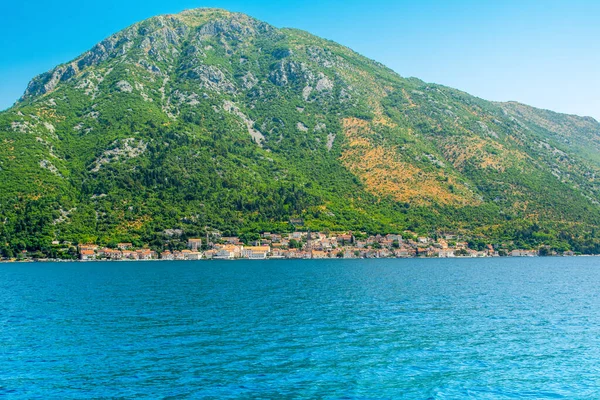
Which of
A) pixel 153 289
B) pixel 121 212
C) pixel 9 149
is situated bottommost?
pixel 153 289

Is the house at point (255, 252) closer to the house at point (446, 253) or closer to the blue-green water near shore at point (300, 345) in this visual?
the house at point (446, 253)

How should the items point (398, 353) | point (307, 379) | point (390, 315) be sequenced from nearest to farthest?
1. point (307, 379)
2. point (398, 353)
3. point (390, 315)

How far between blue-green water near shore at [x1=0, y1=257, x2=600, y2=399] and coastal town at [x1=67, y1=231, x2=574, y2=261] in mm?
105251

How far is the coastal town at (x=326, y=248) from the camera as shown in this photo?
176 metres

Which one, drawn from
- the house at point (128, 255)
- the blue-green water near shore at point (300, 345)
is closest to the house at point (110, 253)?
the house at point (128, 255)

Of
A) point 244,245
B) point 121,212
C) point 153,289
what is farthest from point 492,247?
point 153,289

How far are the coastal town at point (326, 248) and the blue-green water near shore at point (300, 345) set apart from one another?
105 metres

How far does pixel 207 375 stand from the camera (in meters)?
30.1

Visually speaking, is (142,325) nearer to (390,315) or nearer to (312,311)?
(312,311)

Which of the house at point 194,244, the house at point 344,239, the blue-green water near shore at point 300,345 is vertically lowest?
the blue-green water near shore at point 300,345

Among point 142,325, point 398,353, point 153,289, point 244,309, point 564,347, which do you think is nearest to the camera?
point 398,353

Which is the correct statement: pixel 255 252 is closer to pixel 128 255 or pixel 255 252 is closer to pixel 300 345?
pixel 128 255

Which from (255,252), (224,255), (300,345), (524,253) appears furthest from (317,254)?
(300,345)

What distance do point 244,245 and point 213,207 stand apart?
62.7 feet
